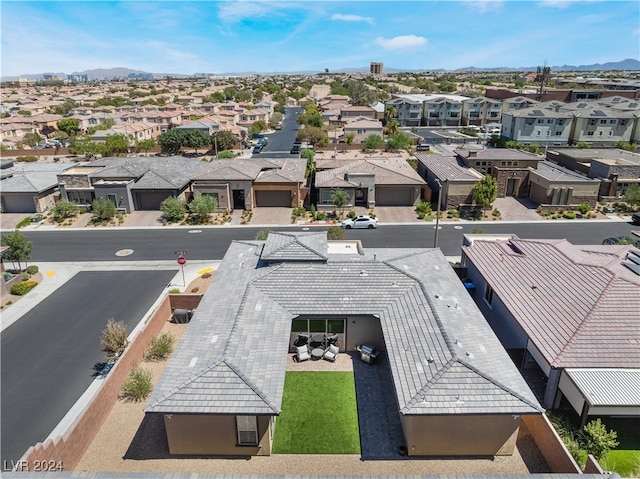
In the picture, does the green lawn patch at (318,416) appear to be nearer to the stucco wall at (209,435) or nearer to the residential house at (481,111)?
the stucco wall at (209,435)

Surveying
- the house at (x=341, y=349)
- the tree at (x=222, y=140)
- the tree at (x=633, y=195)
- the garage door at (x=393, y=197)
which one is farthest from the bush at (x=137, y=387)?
the tree at (x=222, y=140)

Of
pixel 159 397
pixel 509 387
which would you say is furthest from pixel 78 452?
pixel 509 387

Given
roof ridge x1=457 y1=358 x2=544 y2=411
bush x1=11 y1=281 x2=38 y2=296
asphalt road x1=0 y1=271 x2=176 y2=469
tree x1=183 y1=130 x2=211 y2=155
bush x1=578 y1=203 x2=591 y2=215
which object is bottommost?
asphalt road x1=0 y1=271 x2=176 y2=469

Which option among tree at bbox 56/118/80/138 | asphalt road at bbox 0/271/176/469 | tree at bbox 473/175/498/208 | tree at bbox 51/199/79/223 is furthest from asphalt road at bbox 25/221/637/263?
tree at bbox 56/118/80/138

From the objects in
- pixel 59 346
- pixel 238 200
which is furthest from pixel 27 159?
pixel 59 346

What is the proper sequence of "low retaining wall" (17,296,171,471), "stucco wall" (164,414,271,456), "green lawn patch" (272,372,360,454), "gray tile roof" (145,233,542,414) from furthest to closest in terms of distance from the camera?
"green lawn patch" (272,372,360,454), "stucco wall" (164,414,271,456), "gray tile roof" (145,233,542,414), "low retaining wall" (17,296,171,471)

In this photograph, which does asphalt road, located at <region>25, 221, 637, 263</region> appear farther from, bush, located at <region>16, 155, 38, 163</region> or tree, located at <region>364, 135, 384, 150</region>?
bush, located at <region>16, 155, 38, 163</region>
